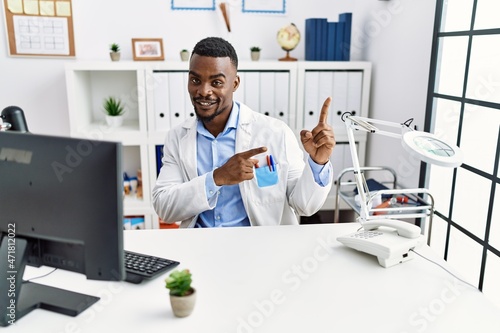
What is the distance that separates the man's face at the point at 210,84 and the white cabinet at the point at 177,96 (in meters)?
0.88

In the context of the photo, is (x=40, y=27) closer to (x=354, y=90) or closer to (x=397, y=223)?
(x=354, y=90)

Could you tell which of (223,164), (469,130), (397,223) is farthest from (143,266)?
(469,130)

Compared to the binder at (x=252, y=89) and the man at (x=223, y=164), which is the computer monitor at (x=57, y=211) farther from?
the binder at (x=252, y=89)

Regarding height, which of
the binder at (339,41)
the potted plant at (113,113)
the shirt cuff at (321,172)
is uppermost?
the binder at (339,41)

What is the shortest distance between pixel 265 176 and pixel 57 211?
0.88 meters

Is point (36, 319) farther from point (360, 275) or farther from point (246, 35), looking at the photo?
point (246, 35)

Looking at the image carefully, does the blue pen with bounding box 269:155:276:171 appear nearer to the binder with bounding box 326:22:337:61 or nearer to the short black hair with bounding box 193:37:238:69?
the short black hair with bounding box 193:37:238:69

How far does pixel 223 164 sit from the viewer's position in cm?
171

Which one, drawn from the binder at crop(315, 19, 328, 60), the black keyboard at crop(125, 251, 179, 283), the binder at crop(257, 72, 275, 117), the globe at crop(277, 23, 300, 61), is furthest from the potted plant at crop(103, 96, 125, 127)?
the black keyboard at crop(125, 251, 179, 283)

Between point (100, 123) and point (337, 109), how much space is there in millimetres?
1515


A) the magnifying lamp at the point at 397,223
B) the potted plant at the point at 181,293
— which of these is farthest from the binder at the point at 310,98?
the potted plant at the point at 181,293

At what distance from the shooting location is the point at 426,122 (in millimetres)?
2217

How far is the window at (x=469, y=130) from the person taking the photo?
1795 mm

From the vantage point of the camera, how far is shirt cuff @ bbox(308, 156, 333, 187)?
1586 mm
